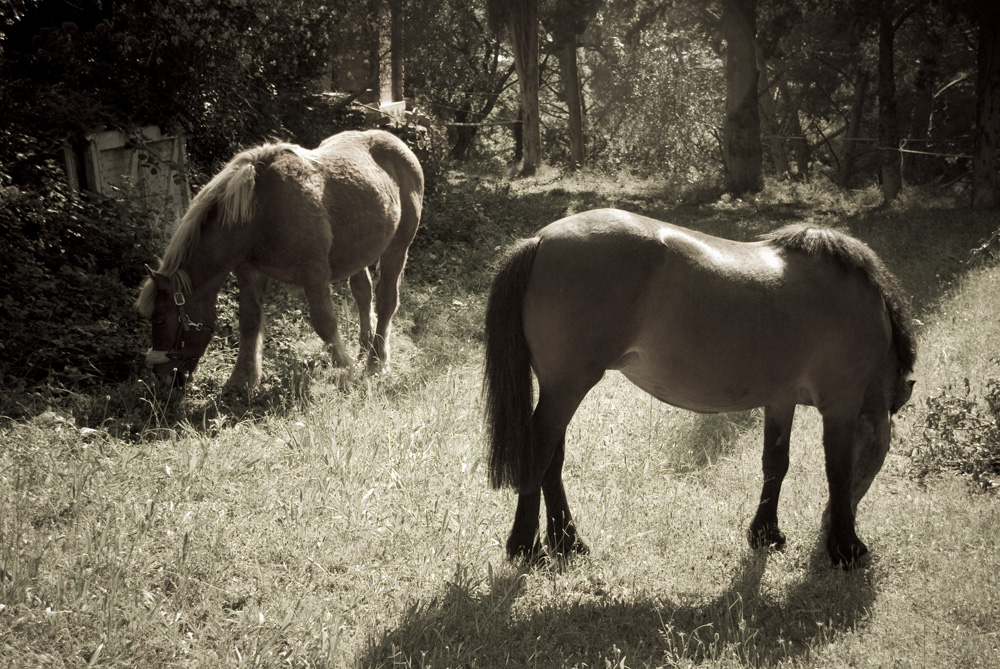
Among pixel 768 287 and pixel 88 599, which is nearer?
pixel 88 599

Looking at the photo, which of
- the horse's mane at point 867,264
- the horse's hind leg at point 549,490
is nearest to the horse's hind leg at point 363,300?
the horse's hind leg at point 549,490

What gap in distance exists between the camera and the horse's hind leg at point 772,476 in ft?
15.3

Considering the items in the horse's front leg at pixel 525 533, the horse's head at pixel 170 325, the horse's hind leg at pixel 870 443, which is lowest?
the horse's front leg at pixel 525 533

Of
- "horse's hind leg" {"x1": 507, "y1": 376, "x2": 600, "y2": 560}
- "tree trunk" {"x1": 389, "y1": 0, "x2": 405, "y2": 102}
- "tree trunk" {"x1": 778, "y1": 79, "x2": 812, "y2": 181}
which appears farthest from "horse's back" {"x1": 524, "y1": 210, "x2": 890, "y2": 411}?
"tree trunk" {"x1": 778, "y1": 79, "x2": 812, "y2": 181}

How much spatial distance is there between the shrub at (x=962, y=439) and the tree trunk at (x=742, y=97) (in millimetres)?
12220

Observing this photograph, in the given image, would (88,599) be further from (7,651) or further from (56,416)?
(56,416)

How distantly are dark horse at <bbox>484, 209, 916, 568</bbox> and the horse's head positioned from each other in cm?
309

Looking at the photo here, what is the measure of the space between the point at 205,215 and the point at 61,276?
1859mm

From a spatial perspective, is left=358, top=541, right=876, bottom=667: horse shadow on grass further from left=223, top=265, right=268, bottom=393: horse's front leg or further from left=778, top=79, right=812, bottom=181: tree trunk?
left=778, top=79, right=812, bottom=181: tree trunk

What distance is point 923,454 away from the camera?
582 centimetres

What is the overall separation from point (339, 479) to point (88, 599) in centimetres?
167

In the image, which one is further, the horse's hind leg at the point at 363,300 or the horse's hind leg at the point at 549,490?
the horse's hind leg at the point at 363,300

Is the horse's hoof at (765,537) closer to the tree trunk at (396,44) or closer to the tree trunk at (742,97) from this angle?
the tree trunk at (742,97)

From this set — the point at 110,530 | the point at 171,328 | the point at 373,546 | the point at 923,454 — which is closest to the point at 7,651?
the point at 110,530
